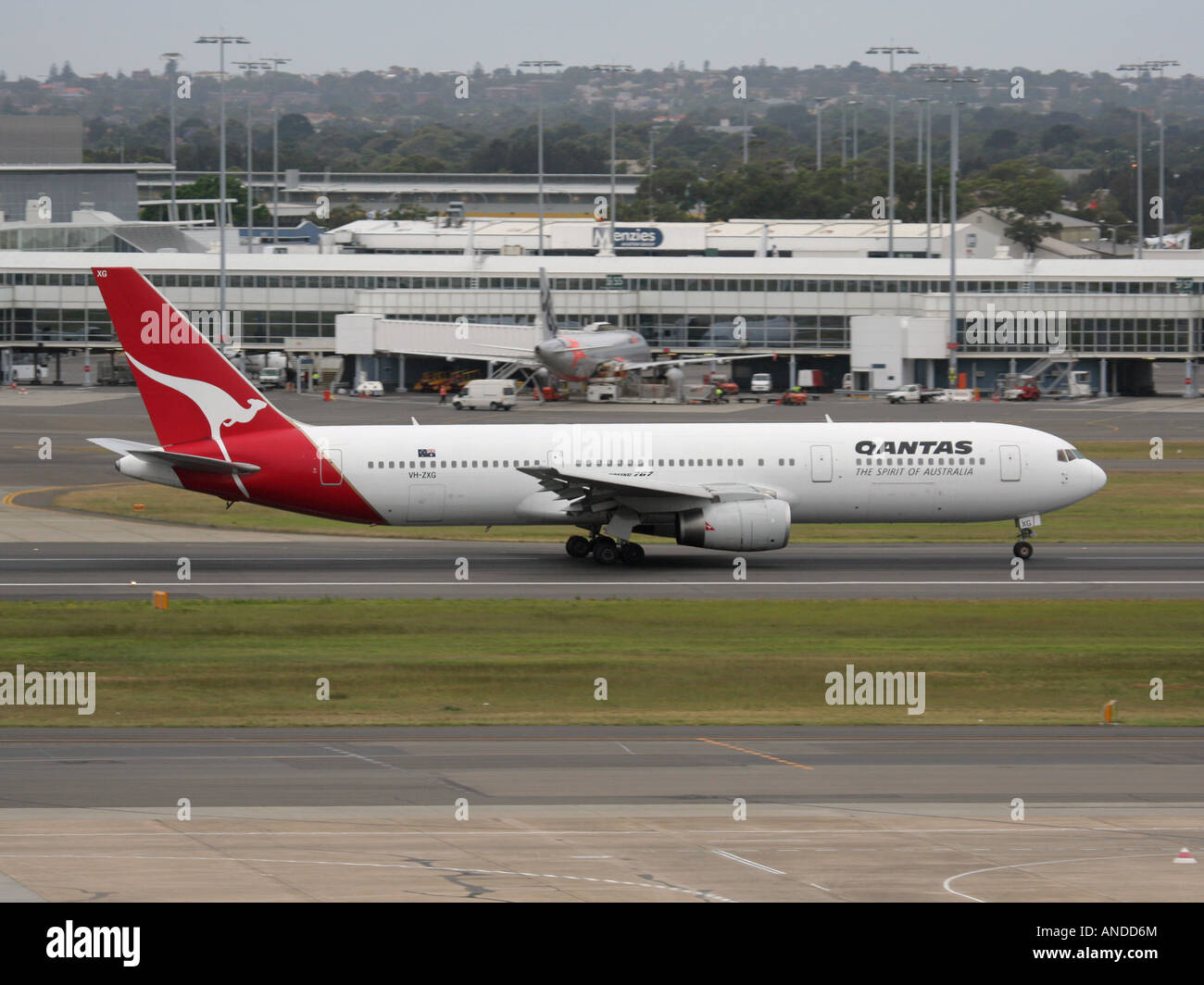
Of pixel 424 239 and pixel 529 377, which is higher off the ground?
pixel 424 239

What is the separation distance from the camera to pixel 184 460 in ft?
144

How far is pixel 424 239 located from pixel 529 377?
65.6 metres

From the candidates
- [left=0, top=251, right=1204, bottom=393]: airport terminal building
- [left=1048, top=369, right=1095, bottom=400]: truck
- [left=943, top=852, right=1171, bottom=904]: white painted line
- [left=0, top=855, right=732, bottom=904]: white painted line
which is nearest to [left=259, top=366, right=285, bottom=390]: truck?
[left=0, top=251, right=1204, bottom=393]: airport terminal building

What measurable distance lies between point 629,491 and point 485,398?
204 ft

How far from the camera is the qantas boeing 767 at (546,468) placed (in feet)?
148

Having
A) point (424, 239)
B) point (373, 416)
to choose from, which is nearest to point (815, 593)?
point (373, 416)

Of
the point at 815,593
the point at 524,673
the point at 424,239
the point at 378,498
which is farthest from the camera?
the point at 424,239

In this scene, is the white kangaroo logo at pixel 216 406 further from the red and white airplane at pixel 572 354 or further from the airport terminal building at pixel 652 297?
the airport terminal building at pixel 652 297

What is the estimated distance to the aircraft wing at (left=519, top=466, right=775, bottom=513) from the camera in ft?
144

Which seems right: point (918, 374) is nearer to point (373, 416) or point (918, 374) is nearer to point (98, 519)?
point (373, 416)

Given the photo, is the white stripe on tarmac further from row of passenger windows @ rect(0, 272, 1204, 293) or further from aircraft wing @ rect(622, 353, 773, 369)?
row of passenger windows @ rect(0, 272, 1204, 293)

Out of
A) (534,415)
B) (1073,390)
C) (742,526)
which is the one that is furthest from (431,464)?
(1073,390)

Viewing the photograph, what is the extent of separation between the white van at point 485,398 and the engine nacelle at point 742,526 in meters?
61.8

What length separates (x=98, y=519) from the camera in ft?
185
